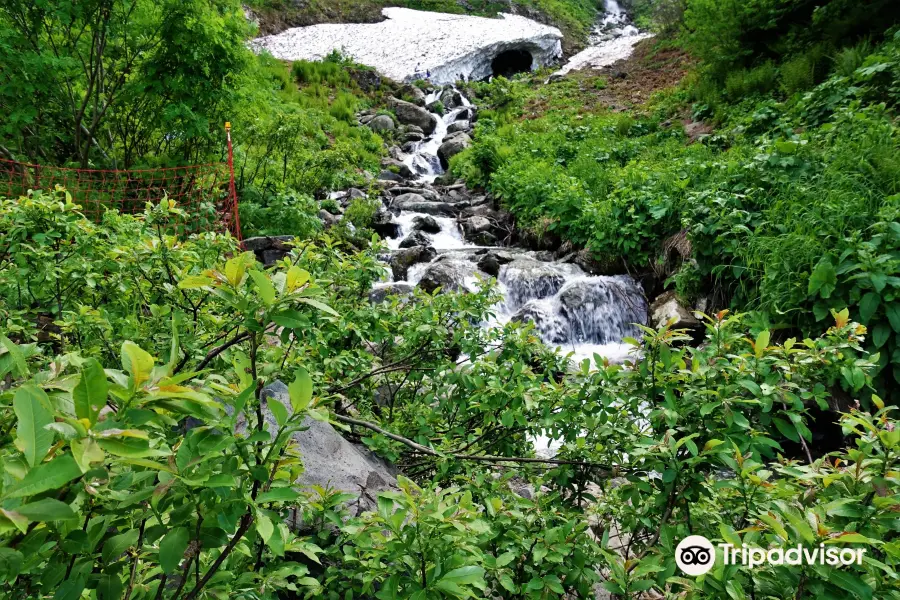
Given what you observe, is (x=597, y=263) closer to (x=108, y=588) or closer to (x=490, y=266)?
(x=490, y=266)

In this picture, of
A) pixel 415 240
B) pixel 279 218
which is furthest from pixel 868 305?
pixel 415 240

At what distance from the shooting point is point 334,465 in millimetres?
2066

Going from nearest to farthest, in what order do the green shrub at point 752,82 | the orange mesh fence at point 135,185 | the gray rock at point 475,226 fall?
the orange mesh fence at point 135,185, the green shrub at point 752,82, the gray rock at point 475,226

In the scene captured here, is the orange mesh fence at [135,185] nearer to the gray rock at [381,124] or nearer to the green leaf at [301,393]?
the green leaf at [301,393]

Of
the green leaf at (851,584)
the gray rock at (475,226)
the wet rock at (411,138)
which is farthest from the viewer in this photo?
the wet rock at (411,138)

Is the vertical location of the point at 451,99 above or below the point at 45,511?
below

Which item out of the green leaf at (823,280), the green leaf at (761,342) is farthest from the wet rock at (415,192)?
the green leaf at (761,342)

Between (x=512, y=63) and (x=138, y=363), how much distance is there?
26.9 m

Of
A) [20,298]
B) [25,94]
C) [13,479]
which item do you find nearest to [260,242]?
[25,94]

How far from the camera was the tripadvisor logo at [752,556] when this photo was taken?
105 centimetres

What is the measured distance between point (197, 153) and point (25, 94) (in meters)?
1.77

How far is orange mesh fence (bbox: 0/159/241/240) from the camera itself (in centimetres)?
542

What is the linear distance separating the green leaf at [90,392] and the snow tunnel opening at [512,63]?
25816 millimetres

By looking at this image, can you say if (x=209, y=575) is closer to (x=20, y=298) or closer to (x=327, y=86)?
(x=20, y=298)
